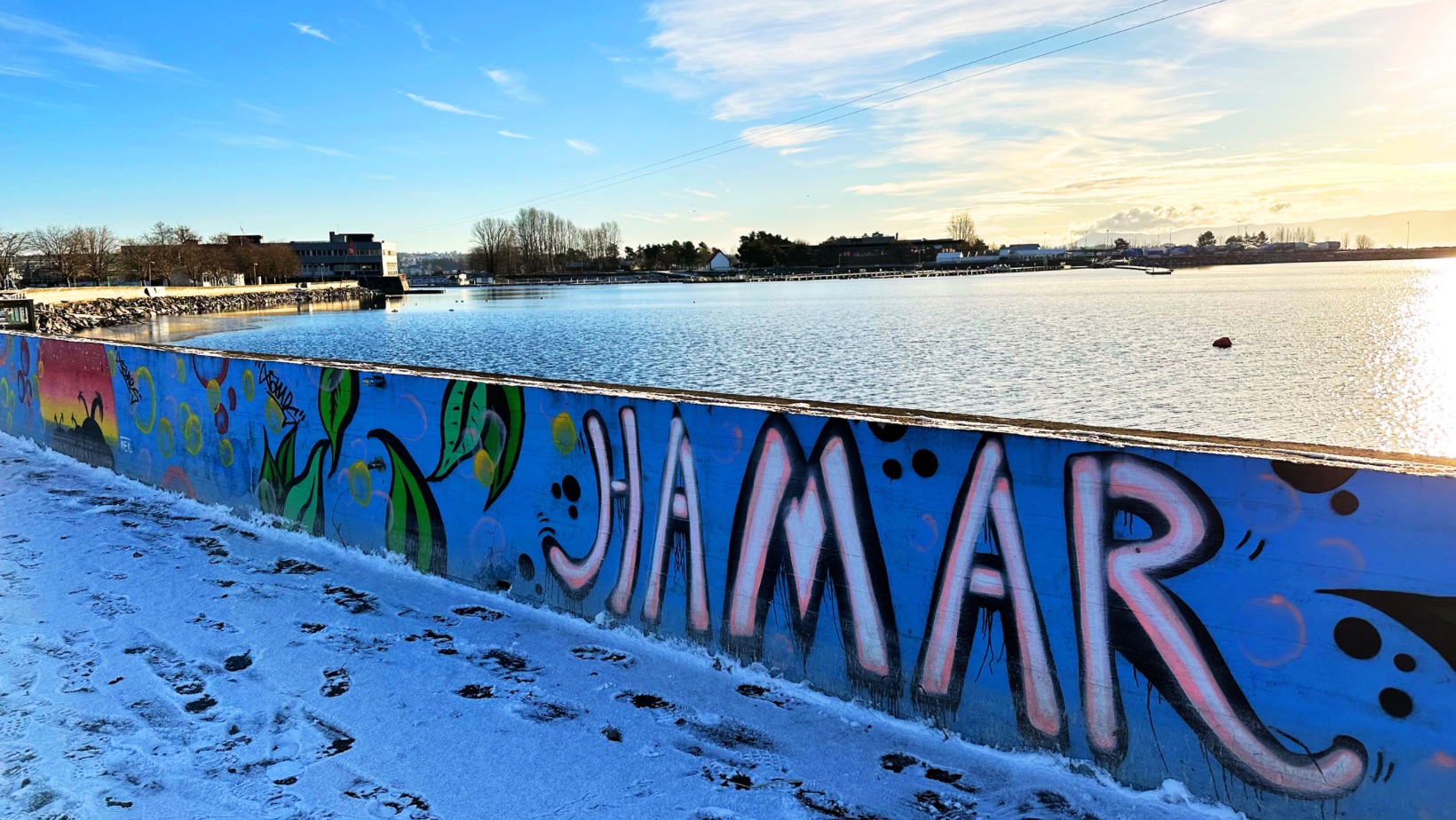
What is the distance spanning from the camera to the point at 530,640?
22.5ft

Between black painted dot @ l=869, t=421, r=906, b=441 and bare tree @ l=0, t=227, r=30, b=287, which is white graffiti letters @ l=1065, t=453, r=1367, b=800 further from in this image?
bare tree @ l=0, t=227, r=30, b=287

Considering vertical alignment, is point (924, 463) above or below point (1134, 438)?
below

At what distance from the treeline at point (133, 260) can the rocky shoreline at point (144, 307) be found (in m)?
19.8

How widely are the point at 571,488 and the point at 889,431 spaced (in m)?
2.98

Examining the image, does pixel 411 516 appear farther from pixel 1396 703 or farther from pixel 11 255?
pixel 11 255

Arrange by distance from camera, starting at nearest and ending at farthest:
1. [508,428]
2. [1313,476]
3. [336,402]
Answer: [1313,476], [508,428], [336,402]

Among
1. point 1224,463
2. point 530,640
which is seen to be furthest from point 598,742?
point 1224,463

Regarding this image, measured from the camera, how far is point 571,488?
7.26m

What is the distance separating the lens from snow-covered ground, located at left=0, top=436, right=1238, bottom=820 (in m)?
4.67

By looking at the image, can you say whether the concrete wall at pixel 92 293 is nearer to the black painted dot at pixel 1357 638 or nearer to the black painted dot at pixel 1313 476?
the black painted dot at pixel 1313 476

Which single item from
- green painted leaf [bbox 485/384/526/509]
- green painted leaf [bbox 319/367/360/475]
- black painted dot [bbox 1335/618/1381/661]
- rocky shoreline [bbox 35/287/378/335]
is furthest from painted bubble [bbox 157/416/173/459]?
rocky shoreline [bbox 35/287/378/335]

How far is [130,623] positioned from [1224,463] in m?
7.93

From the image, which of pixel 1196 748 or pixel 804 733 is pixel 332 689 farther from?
pixel 1196 748

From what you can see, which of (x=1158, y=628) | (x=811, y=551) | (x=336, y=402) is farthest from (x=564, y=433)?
(x=1158, y=628)
